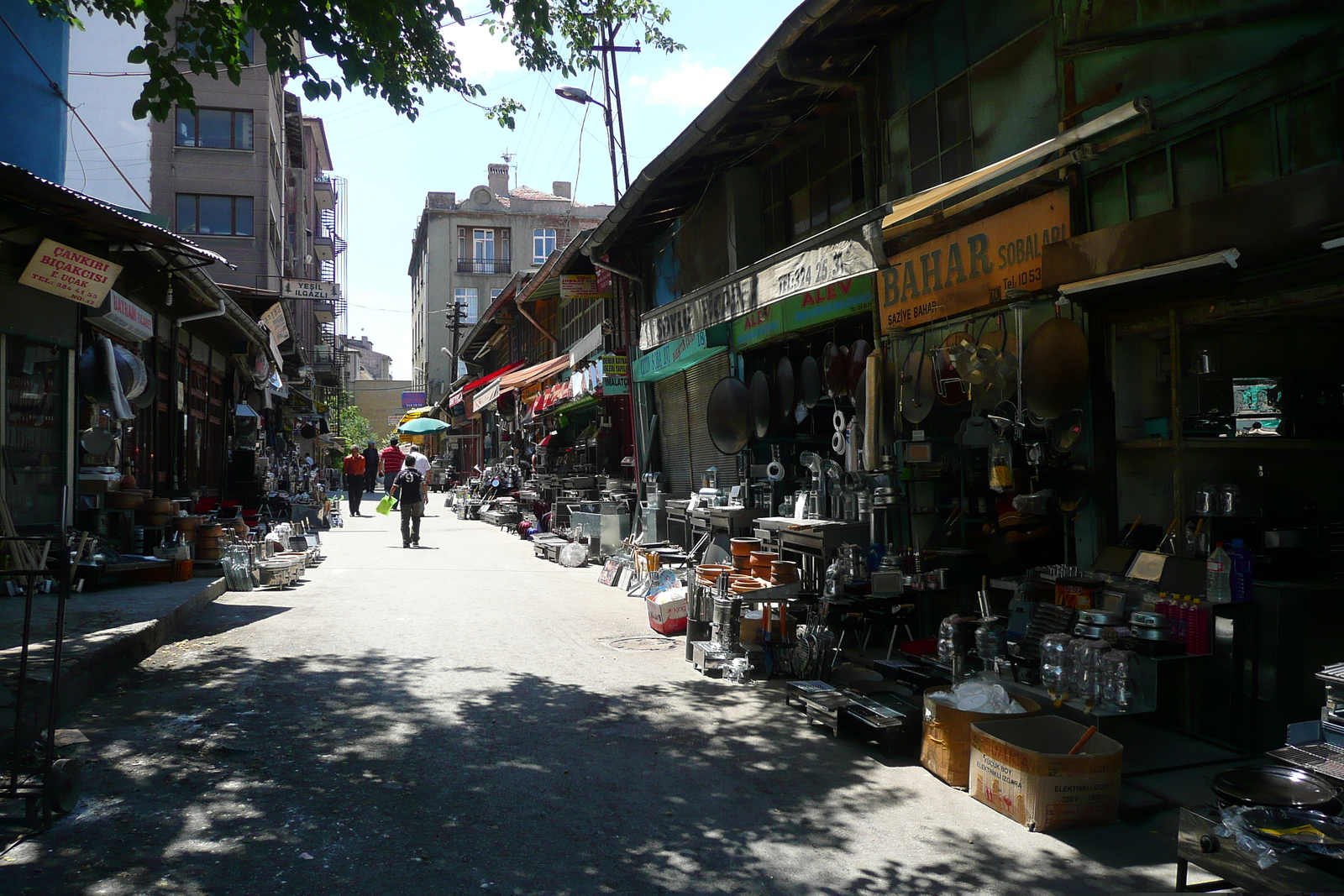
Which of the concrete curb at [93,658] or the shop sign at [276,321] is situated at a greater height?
the shop sign at [276,321]

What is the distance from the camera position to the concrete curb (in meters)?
5.16

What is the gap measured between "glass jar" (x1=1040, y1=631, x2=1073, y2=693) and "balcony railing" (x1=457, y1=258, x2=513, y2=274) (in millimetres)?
51361

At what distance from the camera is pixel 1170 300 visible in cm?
519

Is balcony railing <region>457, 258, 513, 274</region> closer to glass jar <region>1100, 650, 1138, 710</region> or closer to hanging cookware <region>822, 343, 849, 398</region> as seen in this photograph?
hanging cookware <region>822, 343, 849, 398</region>

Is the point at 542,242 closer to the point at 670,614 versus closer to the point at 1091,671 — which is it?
the point at 670,614

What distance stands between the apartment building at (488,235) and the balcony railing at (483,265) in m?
0.05

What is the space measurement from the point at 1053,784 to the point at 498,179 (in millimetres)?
54946

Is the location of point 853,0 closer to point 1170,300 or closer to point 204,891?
point 1170,300

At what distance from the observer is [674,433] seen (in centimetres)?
1427

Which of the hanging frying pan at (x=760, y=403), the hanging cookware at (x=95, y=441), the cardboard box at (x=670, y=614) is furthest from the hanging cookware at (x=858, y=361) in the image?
the hanging cookware at (x=95, y=441)

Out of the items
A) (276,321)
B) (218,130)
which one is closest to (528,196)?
(218,130)

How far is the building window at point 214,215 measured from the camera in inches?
1115

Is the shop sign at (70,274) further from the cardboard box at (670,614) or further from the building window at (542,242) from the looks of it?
the building window at (542,242)

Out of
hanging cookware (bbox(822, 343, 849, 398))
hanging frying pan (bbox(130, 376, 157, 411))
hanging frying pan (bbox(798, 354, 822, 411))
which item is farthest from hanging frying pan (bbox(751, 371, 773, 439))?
hanging frying pan (bbox(130, 376, 157, 411))
